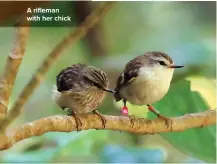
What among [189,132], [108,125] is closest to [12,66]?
[108,125]

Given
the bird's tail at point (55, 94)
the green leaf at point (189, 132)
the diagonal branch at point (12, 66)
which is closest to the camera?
the diagonal branch at point (12, 66)

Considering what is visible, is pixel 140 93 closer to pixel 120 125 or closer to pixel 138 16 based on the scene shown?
pixel 120 125

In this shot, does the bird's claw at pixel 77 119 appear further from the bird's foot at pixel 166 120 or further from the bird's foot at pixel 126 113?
the bird's foot at pixel 166 120

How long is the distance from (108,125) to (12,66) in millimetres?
359

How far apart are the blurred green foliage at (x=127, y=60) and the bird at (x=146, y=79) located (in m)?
0.04

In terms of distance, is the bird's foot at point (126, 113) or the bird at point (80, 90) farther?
the bird's foot at point (126, 113)

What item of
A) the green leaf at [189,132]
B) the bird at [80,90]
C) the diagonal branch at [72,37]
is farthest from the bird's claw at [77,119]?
the green leaf at [189,132]

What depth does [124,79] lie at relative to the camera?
1.56 m

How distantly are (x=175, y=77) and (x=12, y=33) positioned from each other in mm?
554

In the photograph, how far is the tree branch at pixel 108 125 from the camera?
A: 1432 millimetres

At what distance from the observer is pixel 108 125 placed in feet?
5.10

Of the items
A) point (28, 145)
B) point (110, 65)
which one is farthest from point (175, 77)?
point (28, 145)

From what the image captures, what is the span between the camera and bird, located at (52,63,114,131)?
146cm

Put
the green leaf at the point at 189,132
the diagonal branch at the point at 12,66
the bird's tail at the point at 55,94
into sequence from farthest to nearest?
the green leaf at the point at 189,132
the bird's tail at the point at 55,94
the diagonal branch at the point at 12,66
